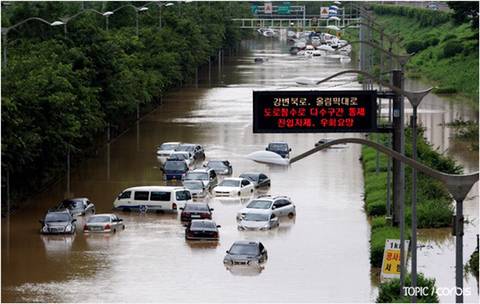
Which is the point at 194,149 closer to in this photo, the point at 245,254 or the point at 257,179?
the point at 257,179

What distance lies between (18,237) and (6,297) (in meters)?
10.2

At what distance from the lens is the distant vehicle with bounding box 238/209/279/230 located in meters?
53.7

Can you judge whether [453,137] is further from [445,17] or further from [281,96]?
[445,17]

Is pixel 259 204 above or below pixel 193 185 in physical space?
below

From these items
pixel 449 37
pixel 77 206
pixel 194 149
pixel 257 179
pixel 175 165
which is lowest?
pixel 77 206

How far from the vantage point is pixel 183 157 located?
70750 mm

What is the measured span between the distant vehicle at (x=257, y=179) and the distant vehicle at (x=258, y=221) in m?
9.89

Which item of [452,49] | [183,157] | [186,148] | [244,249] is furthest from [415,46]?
[244,249]

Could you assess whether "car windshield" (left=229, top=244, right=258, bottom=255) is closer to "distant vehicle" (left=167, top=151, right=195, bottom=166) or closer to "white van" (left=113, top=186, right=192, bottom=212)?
"white van" (left=113, top=186, right=192, bottom=212)

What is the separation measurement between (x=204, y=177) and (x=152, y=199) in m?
6.87

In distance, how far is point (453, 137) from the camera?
85312 mm

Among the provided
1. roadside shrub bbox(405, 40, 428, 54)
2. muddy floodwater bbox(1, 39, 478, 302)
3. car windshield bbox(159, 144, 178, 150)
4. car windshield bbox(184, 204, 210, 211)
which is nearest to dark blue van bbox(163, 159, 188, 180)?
muddy floodwater bbox(1, 39, 478, 302)

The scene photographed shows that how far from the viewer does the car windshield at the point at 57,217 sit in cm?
5238

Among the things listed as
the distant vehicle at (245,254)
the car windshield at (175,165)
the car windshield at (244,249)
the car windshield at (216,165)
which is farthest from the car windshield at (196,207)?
the car windshield at (216,165)
